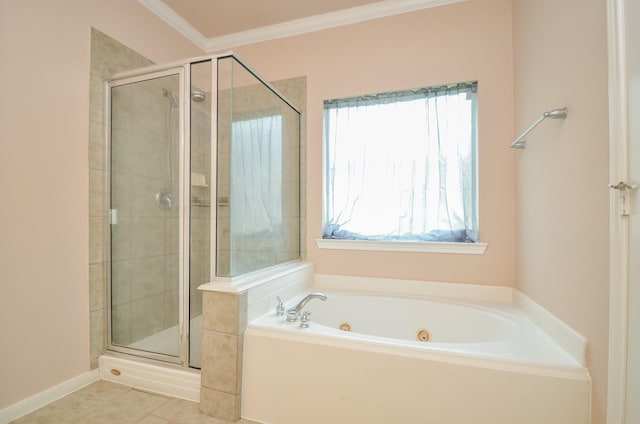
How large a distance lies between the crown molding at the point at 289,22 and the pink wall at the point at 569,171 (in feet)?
2.54

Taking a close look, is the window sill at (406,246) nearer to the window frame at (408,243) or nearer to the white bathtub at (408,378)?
the window frame at (408,243)

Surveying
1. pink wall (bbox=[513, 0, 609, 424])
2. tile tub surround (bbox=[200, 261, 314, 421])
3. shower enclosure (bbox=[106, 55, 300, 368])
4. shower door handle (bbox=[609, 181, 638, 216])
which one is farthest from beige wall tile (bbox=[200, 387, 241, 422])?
shower door handle (bbox=[609, 181, 638, 216])

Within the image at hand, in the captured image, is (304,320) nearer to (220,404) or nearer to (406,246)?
(220,404)

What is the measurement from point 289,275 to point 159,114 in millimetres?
1295

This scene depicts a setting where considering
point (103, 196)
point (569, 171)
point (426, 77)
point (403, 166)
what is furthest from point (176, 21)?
point (569, 171)

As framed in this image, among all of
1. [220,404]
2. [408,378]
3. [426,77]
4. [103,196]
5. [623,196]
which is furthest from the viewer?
[426,77]

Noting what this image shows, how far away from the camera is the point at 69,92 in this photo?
1.68 meters

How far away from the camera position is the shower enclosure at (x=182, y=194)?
65.2 inches

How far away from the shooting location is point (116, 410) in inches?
59.7

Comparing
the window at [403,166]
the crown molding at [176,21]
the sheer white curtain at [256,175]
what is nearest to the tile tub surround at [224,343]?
the sheer white curtain at [256,175]

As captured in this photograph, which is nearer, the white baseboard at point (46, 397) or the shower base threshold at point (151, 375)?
the white baseboard at point (46, 397)

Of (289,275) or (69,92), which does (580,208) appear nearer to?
(289,275)

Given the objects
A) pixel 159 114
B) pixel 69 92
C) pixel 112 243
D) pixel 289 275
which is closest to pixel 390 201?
pixel 289 275

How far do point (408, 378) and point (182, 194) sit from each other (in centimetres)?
149
